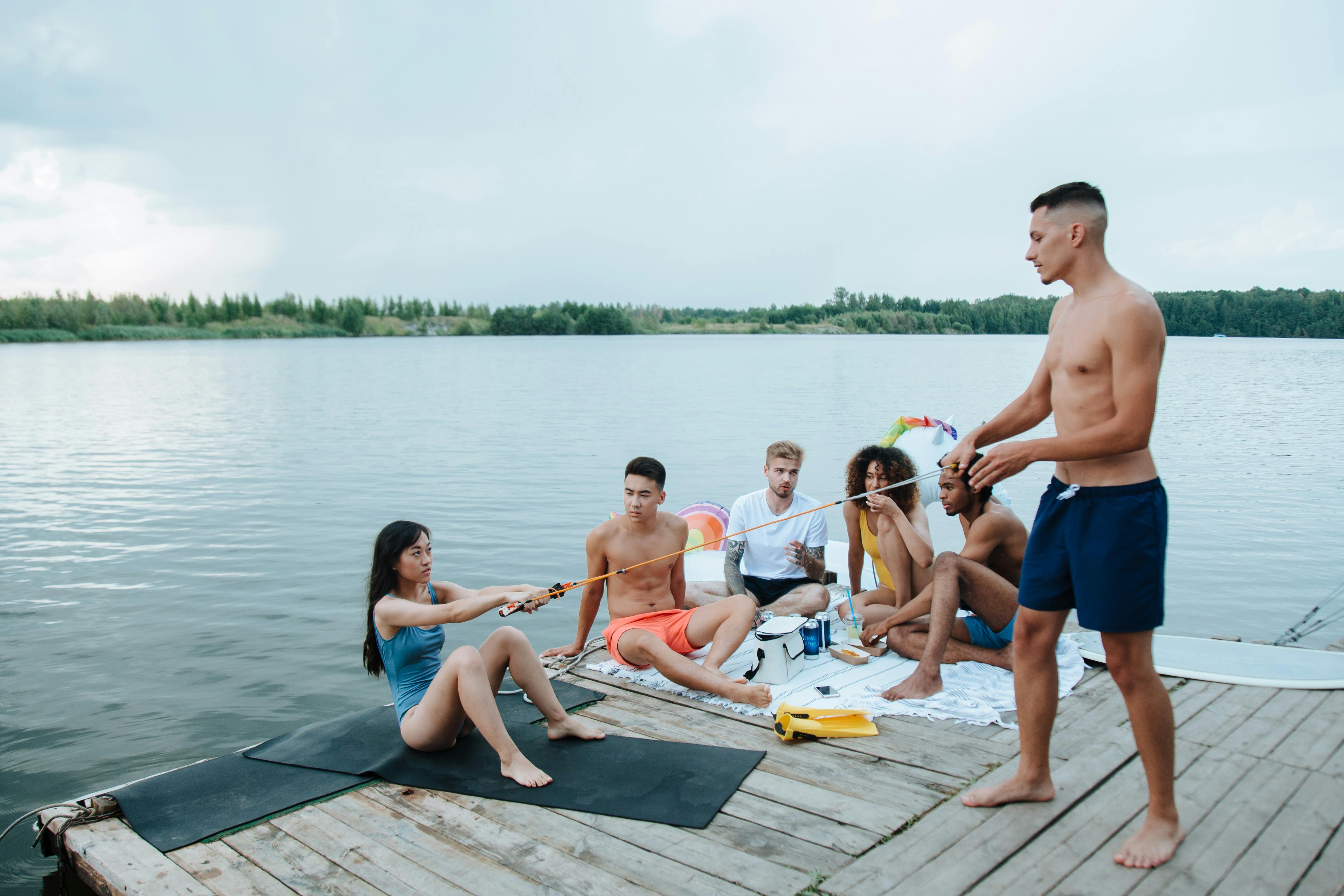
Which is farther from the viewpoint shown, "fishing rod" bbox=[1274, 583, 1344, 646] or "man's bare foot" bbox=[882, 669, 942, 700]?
"fishing rod" bbox=[1274, 583, 1344, 646]

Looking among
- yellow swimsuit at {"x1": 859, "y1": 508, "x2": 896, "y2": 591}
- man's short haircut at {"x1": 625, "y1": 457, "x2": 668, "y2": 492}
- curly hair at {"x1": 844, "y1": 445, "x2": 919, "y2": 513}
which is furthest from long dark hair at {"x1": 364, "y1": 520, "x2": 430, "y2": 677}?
yellow swimsuit at {"x1": 859, "y1": 508, "x2": 896, "y2": 591}

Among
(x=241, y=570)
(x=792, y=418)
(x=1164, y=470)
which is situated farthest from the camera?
(x=792, y=418)

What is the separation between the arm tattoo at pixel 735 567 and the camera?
20.4 feet

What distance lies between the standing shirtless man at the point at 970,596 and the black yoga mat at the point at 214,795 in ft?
9.27

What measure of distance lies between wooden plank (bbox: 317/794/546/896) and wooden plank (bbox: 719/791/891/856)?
854mm

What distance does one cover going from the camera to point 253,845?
3.22m

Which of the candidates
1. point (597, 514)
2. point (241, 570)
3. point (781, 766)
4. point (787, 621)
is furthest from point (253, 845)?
point (597, 514)

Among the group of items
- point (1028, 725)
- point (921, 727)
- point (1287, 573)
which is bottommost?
point (1287, 573)

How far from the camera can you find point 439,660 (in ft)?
13.7

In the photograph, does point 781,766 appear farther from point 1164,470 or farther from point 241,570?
point 1164,470

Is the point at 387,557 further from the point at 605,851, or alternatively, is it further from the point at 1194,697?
the point at 1194,697

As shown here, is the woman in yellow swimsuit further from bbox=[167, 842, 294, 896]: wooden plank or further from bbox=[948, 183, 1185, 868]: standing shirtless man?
bbox=[167, 842, 294, 896]: wooden plank

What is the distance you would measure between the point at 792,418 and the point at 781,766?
21.1 m

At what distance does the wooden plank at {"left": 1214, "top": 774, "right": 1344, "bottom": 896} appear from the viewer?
2.68 meters
